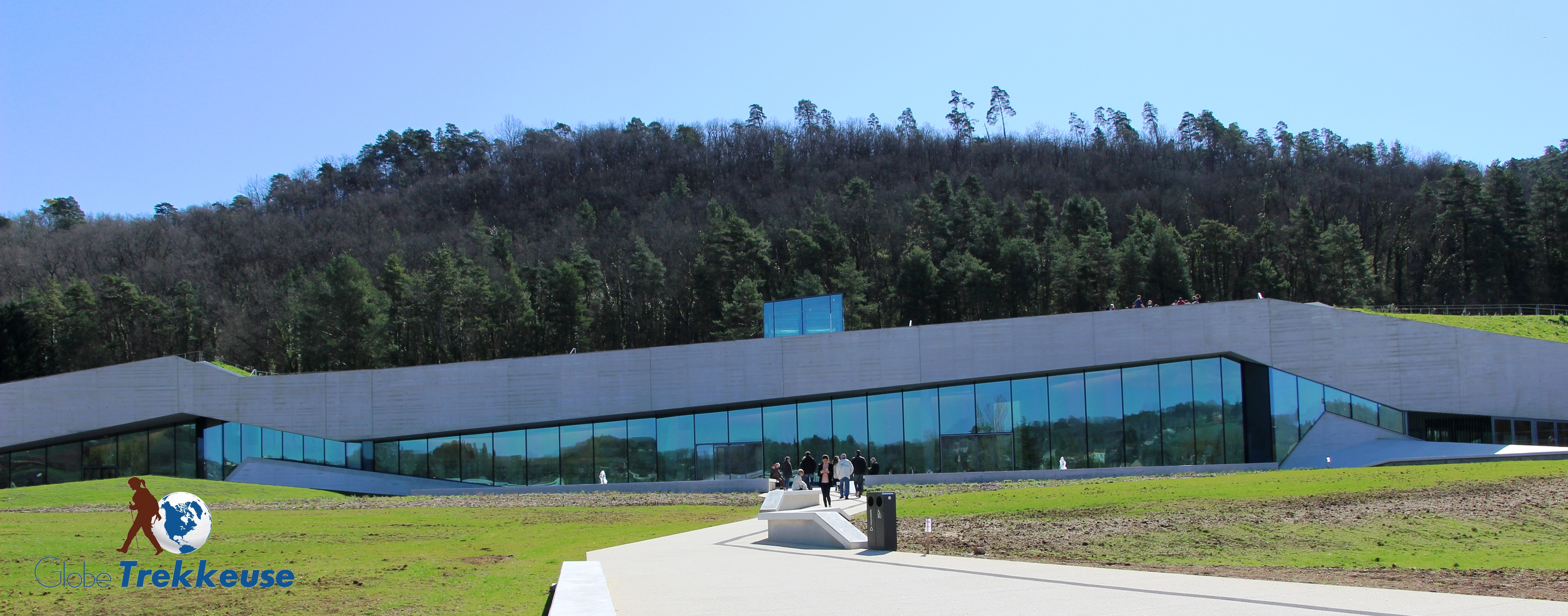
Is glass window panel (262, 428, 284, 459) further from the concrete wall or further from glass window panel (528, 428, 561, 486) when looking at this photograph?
glass window panel (528, 428, 561, 486)

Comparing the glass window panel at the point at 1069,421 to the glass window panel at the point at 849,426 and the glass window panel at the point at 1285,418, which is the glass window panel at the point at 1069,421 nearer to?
the glass window panel at the point at 1285,418

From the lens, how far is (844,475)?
94.3 ft

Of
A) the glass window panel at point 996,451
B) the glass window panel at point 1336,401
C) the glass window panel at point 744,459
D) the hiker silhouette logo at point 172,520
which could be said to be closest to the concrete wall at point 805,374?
the glass window panel at point 1336,401

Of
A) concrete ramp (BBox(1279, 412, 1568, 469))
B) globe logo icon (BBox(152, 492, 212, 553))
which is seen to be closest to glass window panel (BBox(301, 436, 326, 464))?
globe logo icon (BBox(152, 492, 212, 553))

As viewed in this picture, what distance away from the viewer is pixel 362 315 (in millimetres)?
64375

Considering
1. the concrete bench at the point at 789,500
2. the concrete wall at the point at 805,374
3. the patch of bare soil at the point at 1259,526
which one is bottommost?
the concrete bench at the point at 789,500

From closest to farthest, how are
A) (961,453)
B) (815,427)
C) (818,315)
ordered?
(961,453) < (815,427) < (818,315)

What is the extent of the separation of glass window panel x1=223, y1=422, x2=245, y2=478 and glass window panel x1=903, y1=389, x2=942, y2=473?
28913 millimetres

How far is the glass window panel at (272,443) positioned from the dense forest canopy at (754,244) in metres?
18.2

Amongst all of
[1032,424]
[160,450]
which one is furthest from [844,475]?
[160,450]

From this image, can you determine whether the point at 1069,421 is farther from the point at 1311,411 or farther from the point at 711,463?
the point at 711,463

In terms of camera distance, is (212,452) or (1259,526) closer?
(1259,526)

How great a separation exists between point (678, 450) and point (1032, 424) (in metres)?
14.4

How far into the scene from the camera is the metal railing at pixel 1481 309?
5859 centimetres
